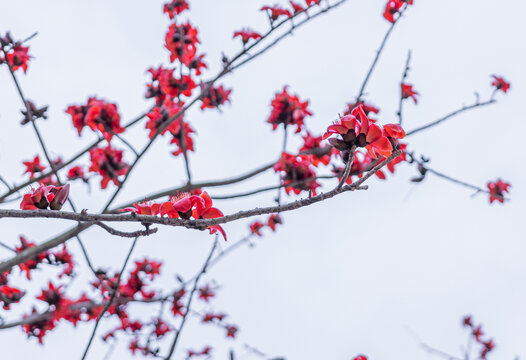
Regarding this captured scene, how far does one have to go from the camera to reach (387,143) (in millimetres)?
1162

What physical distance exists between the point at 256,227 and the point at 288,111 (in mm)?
1297

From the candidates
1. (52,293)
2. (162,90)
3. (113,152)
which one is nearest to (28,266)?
(52,293)

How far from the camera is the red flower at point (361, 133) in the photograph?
3.82ft

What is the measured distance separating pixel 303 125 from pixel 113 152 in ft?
3.99

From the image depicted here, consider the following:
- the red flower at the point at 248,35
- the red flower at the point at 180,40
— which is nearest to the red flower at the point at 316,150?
the red flower at the point at 248,35

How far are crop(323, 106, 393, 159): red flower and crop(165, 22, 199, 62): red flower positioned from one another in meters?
1.82

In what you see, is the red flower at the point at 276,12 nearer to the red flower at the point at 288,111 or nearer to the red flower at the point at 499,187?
the red flower at the point at 288,111

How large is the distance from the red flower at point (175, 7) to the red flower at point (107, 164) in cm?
102

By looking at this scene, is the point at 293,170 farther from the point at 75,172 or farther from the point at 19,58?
the point at 19,58

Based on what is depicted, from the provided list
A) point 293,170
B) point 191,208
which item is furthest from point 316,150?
point 191,208

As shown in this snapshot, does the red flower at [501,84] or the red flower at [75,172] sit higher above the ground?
the red flower at [501,84]

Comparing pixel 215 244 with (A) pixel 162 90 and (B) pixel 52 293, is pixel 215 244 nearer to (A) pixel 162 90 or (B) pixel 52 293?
(A) pixel 162 90

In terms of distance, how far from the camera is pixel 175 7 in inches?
116

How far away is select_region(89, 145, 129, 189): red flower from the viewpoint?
263 cm
